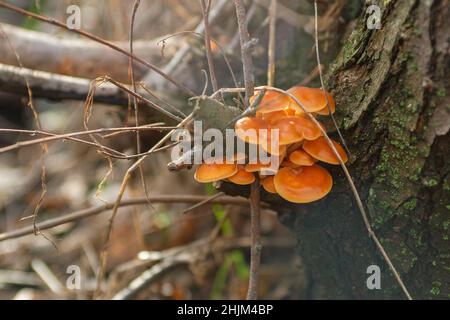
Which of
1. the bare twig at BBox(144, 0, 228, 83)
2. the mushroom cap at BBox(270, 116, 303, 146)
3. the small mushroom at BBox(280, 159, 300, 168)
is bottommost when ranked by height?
the small mushroom at BBox(280, 159, 300, 168)

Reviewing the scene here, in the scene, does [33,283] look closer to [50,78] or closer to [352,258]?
[50,78]

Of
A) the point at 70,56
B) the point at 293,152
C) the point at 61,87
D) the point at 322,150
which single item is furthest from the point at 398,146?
the point at 70,56

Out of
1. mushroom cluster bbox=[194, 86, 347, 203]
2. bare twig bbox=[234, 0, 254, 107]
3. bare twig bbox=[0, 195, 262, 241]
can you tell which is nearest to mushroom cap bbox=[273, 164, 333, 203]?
mushroom cluster bbox=[194, 86, 347, 203]

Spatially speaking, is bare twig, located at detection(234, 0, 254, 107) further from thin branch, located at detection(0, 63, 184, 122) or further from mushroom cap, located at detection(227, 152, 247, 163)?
thin branch, located at detection(0, 63, 184, 122)

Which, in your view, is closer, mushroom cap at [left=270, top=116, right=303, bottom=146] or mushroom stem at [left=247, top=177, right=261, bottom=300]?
mushroom cap at [left=270, top=116, right=303, bottom=146]

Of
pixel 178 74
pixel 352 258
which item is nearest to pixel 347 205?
pixel 352 258

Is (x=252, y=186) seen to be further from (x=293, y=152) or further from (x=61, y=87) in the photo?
(x=61, y=87)

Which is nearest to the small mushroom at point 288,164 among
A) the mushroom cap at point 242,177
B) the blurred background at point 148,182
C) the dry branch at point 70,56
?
the mushroom cap at point 242,177

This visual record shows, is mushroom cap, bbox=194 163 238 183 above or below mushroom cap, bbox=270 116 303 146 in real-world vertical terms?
below
